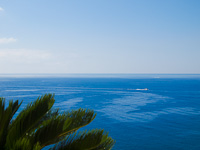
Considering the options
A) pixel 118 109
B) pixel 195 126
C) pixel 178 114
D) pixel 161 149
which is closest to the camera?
pixel 161 149

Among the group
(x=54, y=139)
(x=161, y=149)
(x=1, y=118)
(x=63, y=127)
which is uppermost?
(x=1, y=118)

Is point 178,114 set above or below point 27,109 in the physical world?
below

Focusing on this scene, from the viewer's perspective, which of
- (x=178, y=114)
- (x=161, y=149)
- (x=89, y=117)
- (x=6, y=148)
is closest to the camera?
(x=6, y=148)

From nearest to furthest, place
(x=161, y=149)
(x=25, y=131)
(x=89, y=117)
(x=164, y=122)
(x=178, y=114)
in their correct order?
(x=25, y=131)
(x=89, y=117)
(x=161, y=149)
(x=164, y=122)
(x=178, y=114)

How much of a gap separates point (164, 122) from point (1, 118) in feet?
118

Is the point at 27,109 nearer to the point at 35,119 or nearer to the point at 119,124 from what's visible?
the point at 35,119

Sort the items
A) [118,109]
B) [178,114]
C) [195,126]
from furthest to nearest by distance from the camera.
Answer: [118,109], [178,114], [195,126]

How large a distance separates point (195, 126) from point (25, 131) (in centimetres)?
3450

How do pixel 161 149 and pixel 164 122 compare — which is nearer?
pixel 161 149

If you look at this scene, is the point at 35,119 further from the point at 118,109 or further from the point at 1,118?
the point at 118,109

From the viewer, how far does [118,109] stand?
152ft

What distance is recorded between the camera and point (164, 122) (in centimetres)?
3600

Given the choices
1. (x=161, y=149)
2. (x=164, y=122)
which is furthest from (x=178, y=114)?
(x=161, y=149)

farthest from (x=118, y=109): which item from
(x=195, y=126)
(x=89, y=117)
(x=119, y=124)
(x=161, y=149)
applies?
(x=89, y=117)
